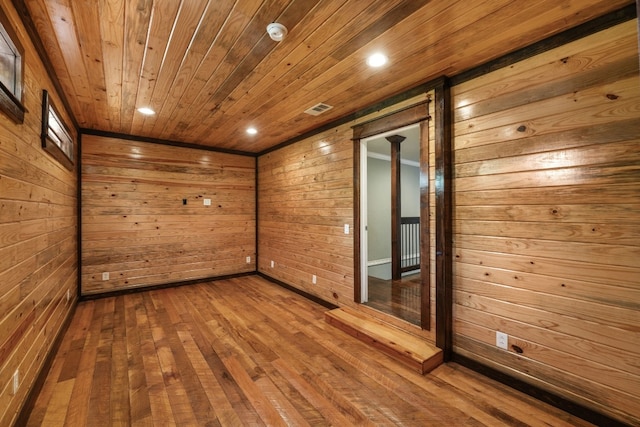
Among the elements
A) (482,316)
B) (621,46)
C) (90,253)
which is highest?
(621,46)

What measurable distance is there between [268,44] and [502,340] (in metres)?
2.77

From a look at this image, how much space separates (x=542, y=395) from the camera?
6.09ft

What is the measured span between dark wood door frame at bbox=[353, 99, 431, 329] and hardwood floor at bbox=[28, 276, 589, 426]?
0.57 metres

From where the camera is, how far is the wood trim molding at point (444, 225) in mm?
2336

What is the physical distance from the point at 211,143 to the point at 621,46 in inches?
191

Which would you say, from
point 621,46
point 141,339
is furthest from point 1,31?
point 621,46

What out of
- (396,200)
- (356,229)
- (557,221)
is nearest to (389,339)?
(356,229)

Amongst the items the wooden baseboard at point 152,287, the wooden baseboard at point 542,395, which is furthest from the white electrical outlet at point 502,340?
the wooden baseboard at point 152,287

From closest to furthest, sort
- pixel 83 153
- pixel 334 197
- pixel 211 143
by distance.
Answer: pixel 334 197 → pixel 83 153 → pixel 211 143

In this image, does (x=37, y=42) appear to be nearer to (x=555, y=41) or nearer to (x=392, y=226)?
(x=555, y=41)

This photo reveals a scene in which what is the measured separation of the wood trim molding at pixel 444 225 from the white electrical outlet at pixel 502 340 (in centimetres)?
35

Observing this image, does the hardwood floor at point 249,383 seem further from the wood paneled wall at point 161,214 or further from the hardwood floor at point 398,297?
the wood paneled wall at point 161,214

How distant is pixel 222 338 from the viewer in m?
2.78

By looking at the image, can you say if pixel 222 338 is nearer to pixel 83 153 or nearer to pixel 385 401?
pixel 385 401
